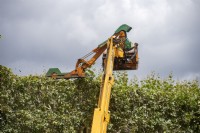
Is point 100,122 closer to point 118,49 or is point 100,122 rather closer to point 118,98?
point 118,49

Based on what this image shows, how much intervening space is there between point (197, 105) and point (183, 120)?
749mm

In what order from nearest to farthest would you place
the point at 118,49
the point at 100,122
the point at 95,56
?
the point at 100,122
the point at 118,49
the point at 95,56

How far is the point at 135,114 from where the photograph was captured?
13.7 m

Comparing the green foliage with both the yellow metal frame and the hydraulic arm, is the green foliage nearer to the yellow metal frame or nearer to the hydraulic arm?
the hydraulic arm

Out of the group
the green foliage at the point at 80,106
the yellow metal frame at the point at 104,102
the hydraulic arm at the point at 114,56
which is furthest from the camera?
the green foliage at the point at 80,106

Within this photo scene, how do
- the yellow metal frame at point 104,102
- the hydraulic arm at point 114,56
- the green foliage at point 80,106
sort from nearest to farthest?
the yellow metal frame at point 104,102 < the hydraulic arm at point 114,56 < the green foliage at point 80,106

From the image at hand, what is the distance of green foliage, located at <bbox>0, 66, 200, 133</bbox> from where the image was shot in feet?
43.1

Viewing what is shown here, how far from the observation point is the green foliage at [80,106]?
1312 centimetres

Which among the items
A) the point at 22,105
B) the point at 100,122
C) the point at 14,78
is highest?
the point at 14,78

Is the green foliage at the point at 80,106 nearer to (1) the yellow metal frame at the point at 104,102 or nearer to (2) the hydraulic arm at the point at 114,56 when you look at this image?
(2) the hydraulic arm at the point at 114,56

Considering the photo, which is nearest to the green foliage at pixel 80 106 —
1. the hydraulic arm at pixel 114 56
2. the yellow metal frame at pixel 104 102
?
the hydraulic arm at pixel 114 56

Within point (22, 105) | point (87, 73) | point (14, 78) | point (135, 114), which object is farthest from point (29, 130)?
point (135, 114)

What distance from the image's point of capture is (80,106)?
13.5m

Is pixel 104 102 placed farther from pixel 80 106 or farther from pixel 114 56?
pixel 80 106
